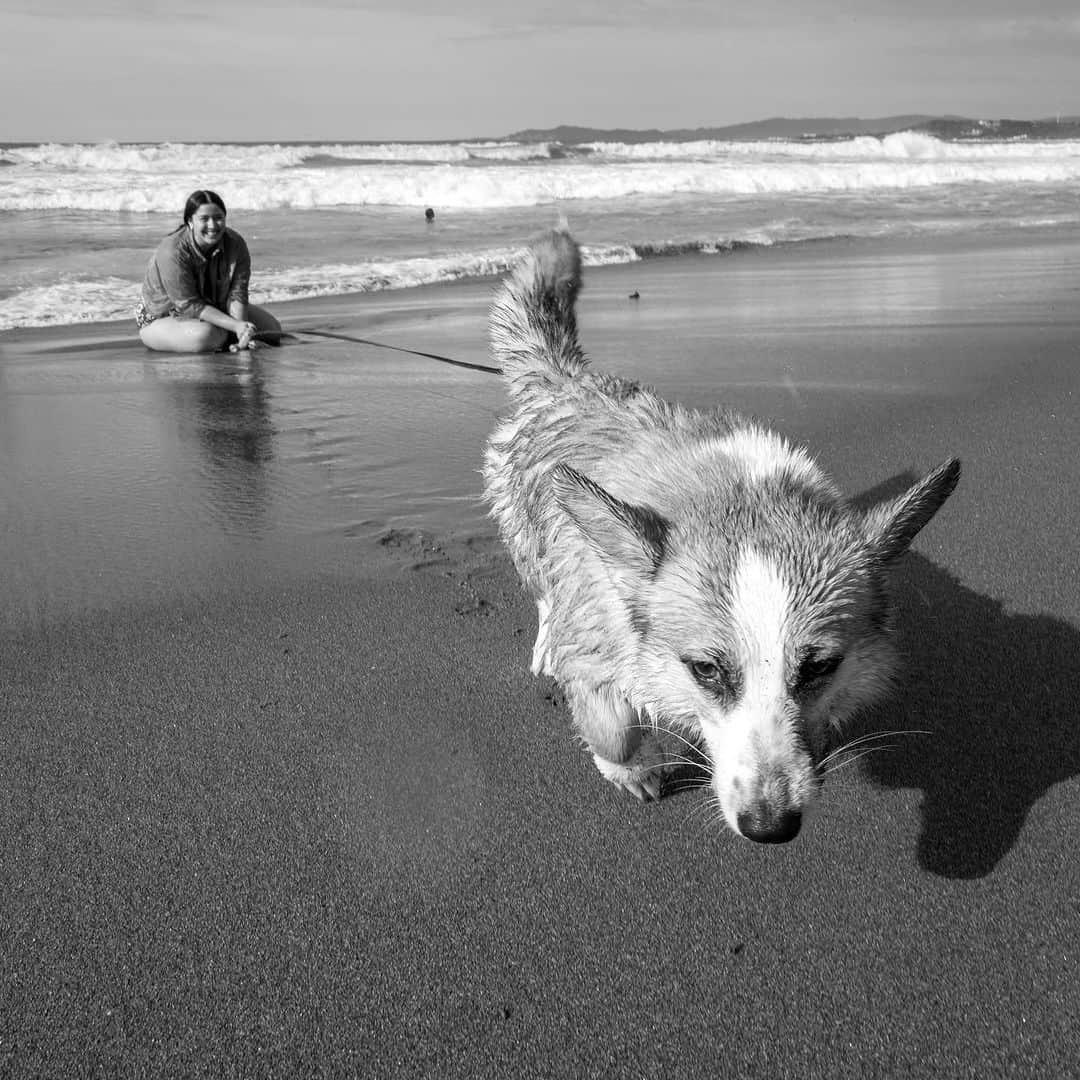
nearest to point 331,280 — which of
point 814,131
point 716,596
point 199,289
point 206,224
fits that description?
point 199,289

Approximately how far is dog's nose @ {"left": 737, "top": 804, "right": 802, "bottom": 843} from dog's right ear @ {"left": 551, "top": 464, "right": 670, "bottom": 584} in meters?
0.73

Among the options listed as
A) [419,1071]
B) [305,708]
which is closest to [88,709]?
[305,708]

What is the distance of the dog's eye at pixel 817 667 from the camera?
8.76 feet

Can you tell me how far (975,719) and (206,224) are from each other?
8.38 m

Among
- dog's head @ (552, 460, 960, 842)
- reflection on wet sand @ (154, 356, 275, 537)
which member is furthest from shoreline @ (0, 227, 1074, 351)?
dog's head @ (552, 460, 960, 842)

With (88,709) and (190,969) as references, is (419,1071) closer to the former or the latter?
(190,969)

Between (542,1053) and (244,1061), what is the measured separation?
2.26 feet

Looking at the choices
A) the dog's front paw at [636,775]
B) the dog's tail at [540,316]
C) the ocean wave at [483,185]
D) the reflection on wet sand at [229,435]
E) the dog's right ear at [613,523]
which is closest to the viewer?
the dog's right ear at [613,523]

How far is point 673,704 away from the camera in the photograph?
293cm

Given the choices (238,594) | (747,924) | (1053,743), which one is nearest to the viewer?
(747,924)

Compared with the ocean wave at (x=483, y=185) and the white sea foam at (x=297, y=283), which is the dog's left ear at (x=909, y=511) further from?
the ocean wave at (x=483, y=185)

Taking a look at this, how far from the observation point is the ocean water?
13578 millimetres

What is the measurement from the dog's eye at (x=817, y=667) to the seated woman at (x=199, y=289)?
774cm

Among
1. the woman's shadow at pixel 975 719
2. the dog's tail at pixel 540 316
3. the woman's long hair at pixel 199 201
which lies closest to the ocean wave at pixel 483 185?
the woman's long hair at pixel 199 201
